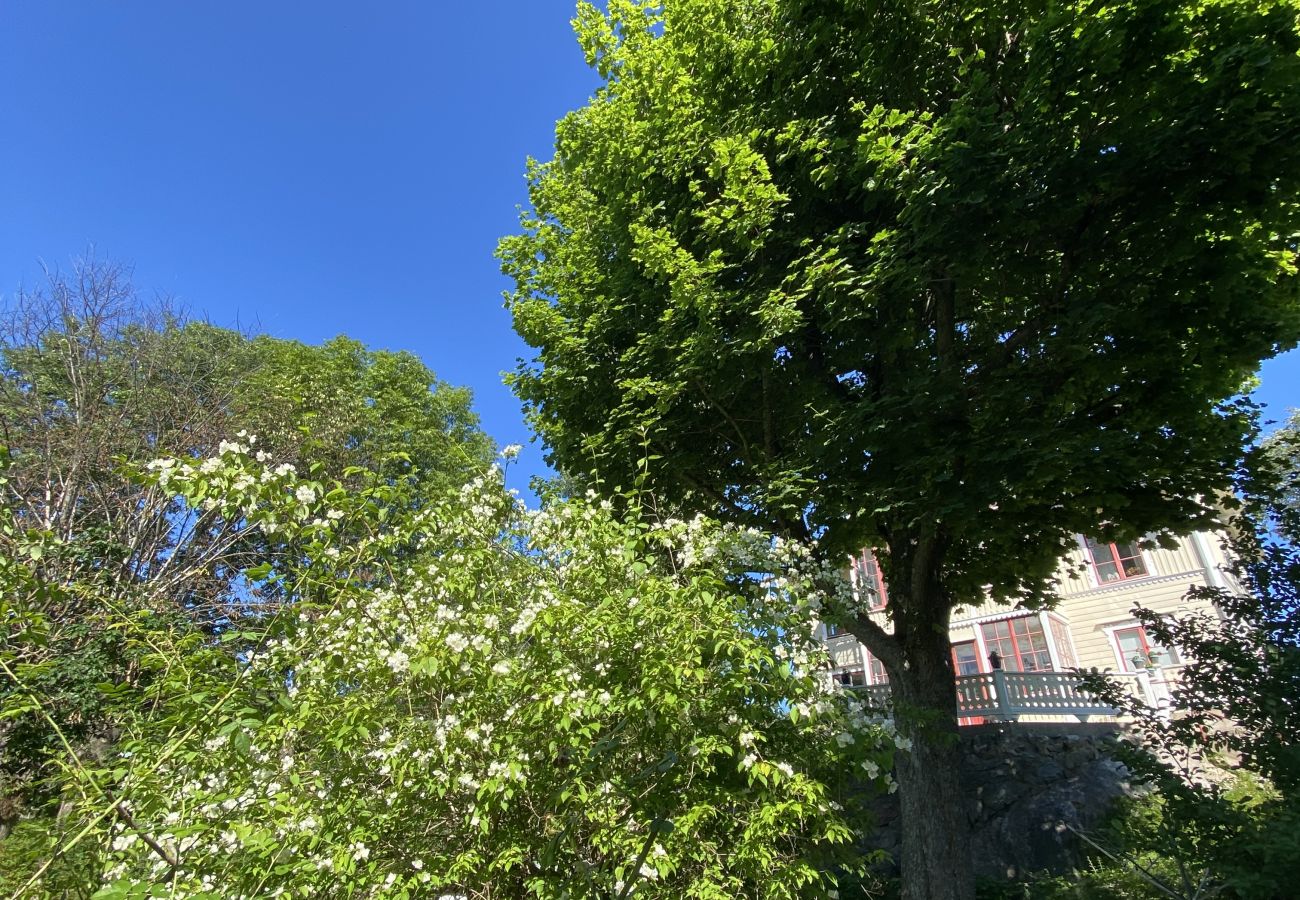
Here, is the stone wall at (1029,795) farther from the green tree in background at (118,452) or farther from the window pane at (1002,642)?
the green tree in background at (118,452)

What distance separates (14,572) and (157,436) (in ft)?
44.7

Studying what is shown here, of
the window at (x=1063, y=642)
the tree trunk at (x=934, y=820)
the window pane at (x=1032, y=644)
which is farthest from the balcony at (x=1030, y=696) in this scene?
the tree trunk at (x=934, y=820)

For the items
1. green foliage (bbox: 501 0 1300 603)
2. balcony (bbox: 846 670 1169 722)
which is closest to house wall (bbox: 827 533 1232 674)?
balcony (bbox: 846 670 1169 722)

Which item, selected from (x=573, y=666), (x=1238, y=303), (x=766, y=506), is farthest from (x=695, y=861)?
(x=1238, y=303)

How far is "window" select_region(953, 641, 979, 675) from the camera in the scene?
18.1 metres

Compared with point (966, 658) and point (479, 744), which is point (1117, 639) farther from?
point (479, 744)

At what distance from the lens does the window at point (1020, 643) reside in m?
16.8

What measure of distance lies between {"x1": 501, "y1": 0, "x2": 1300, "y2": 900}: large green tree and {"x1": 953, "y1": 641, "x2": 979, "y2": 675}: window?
11701 mm

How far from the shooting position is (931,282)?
6.00 meters

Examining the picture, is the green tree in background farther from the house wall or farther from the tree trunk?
the house wall

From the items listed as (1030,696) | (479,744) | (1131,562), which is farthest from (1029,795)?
(479,744)

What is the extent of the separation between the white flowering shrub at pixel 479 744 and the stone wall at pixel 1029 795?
7.66m

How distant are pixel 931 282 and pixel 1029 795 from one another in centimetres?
825

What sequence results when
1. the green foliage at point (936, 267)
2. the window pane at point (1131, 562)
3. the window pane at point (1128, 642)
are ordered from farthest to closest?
the window pane at point (1131, 562)
the window pane at point (1128, 642)
the green foliage at point (936, 267)
